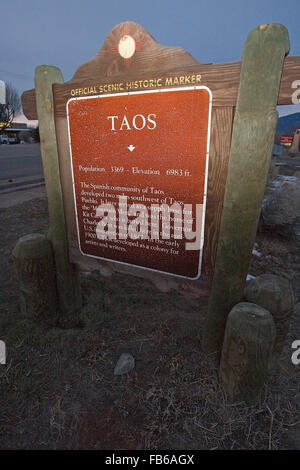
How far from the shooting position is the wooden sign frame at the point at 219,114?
4.91 ft

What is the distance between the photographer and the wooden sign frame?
4.91 ft

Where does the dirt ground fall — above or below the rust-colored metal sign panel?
below

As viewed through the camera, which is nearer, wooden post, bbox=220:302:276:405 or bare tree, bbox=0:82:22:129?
wooden post, bbox=220:302:276:405

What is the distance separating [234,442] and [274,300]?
1.00 m

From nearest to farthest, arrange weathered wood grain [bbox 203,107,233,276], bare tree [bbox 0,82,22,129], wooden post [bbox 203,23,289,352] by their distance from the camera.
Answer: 1. wooden post [bbox 203,23,289,352]
2. weathered wood grain [bbox 203,107,233,276]
3. bare tree [bbox 0,82,22,129]

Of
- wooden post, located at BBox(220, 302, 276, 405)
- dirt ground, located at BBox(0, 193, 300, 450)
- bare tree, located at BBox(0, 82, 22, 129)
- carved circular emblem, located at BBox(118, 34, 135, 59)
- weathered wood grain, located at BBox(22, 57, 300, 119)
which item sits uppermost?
bare tree, located at BBox(0, 82, 22, 129)

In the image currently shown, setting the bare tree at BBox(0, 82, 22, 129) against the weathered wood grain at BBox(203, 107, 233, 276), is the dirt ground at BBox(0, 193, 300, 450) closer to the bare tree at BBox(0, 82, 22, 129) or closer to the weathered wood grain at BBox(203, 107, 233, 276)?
the weathered wood grain at BBox(203, 107, 233, 276)

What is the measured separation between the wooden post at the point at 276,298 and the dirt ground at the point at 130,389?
41 centimetres

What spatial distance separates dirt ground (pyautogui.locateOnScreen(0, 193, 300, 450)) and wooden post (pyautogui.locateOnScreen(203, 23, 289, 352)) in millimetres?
425

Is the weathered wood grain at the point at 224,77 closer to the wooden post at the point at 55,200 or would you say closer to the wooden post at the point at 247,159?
the wooden post at the point at 247,159

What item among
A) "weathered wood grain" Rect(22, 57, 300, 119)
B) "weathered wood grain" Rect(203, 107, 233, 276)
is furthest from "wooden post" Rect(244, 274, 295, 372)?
"weathered wood grain" Rect(22, 57, 300, 119)

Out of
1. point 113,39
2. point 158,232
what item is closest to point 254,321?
point 158,232

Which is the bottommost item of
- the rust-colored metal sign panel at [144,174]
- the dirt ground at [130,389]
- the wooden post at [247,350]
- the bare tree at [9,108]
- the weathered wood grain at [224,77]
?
the dirt ground at [130,389]

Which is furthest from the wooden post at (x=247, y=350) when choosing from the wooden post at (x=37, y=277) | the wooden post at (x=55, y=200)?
the wooden post at (x=37, y=277)
